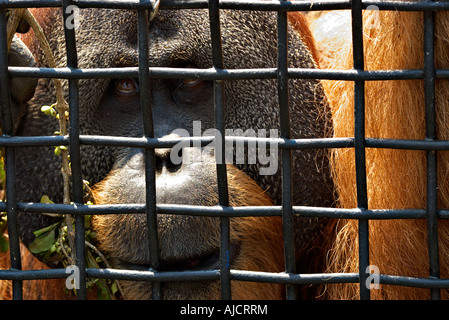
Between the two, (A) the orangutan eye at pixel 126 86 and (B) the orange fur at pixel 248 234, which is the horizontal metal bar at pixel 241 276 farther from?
(A) the orangutan eye at pixel 126 86

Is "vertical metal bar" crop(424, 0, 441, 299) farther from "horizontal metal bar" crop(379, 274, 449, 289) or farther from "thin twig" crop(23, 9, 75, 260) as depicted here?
"thin twig" crop(23, 9, 75, 260)

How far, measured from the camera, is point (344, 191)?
1464mm

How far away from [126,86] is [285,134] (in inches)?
30.6

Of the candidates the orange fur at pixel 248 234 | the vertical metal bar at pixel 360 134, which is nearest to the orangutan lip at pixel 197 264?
the orange fur at pixel 248 234

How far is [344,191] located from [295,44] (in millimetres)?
570

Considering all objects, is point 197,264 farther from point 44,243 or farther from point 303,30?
point 303,30

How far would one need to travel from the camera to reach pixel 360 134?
43.3 inches

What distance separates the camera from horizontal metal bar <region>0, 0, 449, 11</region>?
1.06 m

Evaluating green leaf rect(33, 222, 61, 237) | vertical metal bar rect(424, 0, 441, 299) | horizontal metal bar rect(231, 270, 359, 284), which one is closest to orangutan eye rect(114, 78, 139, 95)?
green leaf rect(33, 222, 61, 237)

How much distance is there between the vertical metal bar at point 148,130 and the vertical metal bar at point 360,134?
1.23ft

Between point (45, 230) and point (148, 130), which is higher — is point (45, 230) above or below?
below

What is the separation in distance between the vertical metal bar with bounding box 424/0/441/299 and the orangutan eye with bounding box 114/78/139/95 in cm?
93

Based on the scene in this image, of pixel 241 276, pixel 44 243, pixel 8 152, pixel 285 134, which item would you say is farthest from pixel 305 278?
pixel 44 243
